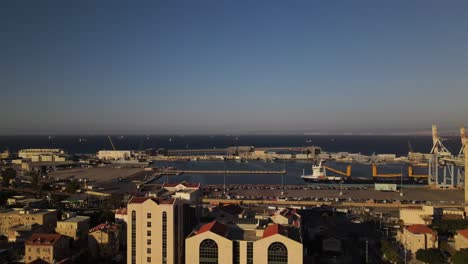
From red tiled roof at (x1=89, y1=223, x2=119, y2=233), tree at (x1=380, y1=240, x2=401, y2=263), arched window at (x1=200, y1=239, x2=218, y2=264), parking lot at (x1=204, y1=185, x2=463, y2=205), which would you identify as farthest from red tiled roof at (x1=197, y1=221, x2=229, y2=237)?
parking lot at (x1=204, y1=185, x2=463, y2=205)

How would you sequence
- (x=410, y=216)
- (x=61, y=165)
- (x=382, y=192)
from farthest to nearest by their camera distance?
(x=61, y=165) < (x=382, y=192) < (x=410, y=216)

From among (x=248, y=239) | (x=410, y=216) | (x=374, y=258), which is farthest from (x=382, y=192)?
(x=248, y=239)

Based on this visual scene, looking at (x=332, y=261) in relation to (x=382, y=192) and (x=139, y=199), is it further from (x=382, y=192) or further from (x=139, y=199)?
(x=382, y=192)

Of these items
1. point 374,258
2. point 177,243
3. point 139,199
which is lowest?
point 374,258

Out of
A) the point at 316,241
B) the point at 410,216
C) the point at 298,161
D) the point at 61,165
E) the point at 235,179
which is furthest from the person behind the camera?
the point at 298,161

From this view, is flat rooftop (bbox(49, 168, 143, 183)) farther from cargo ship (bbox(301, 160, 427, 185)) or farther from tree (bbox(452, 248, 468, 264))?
tree (bbox(452, 248, 468, 264))

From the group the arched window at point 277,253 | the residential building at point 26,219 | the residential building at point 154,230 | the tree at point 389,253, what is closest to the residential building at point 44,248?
the residential building at point 26,219
